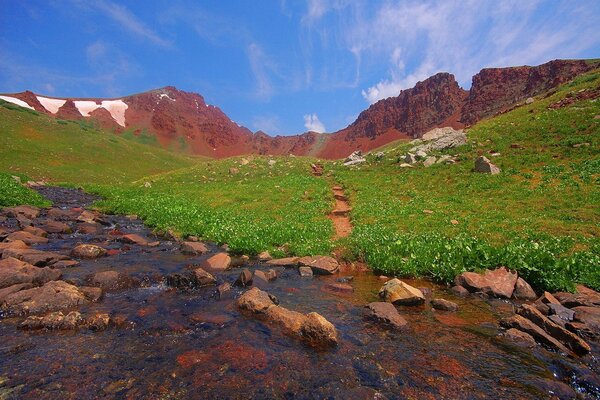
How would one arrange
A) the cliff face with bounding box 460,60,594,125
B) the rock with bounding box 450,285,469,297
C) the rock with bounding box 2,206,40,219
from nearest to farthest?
the rock with bounding box 450,285,469,297 < the rock with bounding box 2,206,40,219 < the cliff face with bounding box 460,60,594,125

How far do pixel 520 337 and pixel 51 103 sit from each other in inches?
8136

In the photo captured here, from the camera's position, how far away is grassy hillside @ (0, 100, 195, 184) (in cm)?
5331

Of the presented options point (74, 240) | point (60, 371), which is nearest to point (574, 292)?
point (60, 371)

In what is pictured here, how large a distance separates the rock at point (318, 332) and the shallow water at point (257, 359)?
276 millimetres

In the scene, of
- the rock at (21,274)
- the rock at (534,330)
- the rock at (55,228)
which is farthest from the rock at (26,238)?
the rock at (534,330)

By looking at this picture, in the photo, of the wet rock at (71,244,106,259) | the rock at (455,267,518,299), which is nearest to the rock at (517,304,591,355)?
the rock at (455,267,518,299)

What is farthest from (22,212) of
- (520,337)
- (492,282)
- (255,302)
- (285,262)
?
(520,337)

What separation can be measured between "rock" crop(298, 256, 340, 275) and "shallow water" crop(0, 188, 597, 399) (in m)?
3.81

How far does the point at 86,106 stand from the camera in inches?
6821

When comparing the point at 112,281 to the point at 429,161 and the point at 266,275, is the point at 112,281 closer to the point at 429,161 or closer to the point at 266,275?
the point at 266,275

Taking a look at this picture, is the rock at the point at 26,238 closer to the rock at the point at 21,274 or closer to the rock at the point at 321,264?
the rock at the point at 21,274

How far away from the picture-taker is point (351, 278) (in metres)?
13.4

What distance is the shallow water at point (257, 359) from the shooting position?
5.90 meters

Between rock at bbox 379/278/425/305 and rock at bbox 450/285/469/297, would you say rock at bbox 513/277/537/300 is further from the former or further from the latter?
rock at bbox 379/278/425/305
